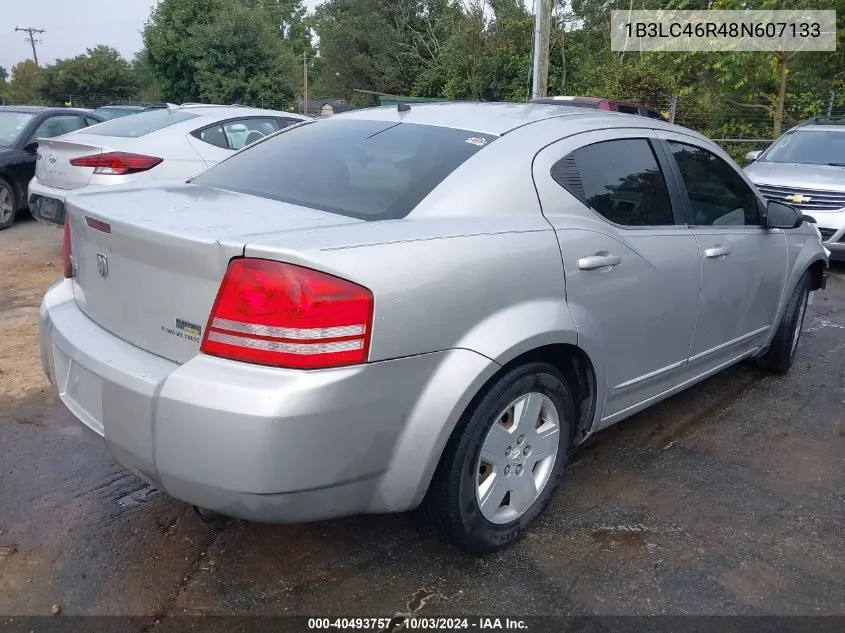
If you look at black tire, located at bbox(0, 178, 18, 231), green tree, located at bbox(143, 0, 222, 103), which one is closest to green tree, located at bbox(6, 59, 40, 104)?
green tree, located at bbox(143, 0, 222, 103)

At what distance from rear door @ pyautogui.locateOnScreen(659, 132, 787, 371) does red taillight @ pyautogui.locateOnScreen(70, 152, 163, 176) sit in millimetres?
4854

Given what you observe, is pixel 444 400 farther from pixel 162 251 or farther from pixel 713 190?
pixel 713 190

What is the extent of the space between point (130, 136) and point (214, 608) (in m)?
5.69

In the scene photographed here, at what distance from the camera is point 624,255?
2979mm

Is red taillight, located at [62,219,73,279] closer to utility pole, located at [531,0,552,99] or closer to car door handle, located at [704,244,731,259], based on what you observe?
car door handle, located at [704,244,731,259]

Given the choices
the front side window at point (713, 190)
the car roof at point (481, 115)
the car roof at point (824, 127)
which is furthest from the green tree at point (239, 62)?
the front side window at point (713, 190)

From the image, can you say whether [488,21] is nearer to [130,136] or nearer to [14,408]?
[130,136]

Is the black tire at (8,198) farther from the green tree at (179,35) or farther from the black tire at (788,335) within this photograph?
the green tree at (179,35)

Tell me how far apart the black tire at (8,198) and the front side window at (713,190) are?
798 centimetres

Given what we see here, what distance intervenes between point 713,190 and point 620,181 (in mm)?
864

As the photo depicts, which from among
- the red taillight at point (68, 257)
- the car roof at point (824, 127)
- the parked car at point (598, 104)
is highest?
the parked car at point (598, 104)

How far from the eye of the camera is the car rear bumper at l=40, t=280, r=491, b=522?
6.61 feet

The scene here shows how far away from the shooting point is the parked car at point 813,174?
7.83m

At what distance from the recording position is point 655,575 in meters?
2.65
